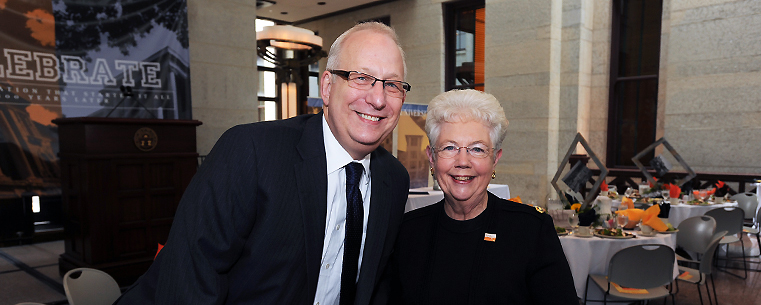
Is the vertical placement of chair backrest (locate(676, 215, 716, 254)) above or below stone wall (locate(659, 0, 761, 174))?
below

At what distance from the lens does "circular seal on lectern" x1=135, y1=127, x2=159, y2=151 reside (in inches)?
159

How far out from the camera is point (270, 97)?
40.3ft

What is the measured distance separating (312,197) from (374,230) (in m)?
0.27

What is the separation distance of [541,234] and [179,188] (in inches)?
154

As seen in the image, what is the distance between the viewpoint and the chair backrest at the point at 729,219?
466 cm

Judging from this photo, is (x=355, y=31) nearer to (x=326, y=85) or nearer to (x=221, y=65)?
(x=326, y=85)

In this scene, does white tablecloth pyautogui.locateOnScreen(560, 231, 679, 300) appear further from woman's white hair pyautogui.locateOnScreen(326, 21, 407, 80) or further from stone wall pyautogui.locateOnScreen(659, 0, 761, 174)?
stone wall pyautogui.locateOnScreen(659, 0, 761, 174)

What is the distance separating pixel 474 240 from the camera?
1462mm

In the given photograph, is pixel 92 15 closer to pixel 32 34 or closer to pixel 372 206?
pixel 32 34

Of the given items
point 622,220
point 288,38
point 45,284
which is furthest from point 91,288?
point 288,38

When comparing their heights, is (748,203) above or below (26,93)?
below

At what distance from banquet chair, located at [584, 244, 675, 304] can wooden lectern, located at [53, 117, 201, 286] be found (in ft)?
13.0

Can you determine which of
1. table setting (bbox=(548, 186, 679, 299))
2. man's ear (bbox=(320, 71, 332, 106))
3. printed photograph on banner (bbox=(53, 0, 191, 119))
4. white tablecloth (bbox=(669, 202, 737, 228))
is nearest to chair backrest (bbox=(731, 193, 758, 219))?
white tablecloth (bbox=(669, 202, 737, 228))

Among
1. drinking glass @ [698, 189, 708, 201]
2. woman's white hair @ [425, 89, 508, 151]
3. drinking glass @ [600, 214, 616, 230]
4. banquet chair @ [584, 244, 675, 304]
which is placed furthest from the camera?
drinking glass @ [698, 189, 708, 201]
